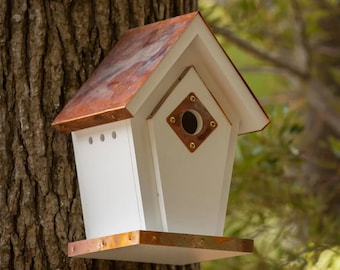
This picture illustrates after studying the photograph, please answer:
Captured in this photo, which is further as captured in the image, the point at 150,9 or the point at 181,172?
the point at 150,9

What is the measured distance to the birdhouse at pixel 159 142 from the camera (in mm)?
1953

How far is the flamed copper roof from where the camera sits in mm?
1938

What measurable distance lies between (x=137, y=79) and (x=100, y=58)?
26 cm

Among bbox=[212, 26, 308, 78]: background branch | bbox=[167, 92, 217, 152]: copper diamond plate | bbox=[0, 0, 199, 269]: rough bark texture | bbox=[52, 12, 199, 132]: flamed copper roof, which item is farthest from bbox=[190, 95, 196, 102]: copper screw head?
bbox=[212, 26, 308, 78]: background branch

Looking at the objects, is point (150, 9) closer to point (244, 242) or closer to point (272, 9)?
point (244, 242)

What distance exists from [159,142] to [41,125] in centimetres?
28

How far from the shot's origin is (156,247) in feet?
6.29

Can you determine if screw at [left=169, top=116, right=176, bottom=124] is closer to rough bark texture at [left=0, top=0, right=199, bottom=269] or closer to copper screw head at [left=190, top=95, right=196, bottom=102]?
copper screw head at [left=190, top=95, right=196, bottom=102]

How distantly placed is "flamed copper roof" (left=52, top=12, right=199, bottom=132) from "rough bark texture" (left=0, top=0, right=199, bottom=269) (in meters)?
0.05

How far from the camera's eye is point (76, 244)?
2.02m

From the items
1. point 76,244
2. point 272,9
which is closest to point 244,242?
point 76,244

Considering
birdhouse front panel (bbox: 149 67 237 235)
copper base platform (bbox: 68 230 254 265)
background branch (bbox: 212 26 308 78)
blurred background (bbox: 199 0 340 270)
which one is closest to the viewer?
copper base platform (bbox: 68 230 254 265)

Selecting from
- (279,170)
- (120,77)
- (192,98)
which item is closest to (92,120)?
(120,77)

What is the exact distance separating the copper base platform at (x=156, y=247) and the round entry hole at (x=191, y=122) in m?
0.24
